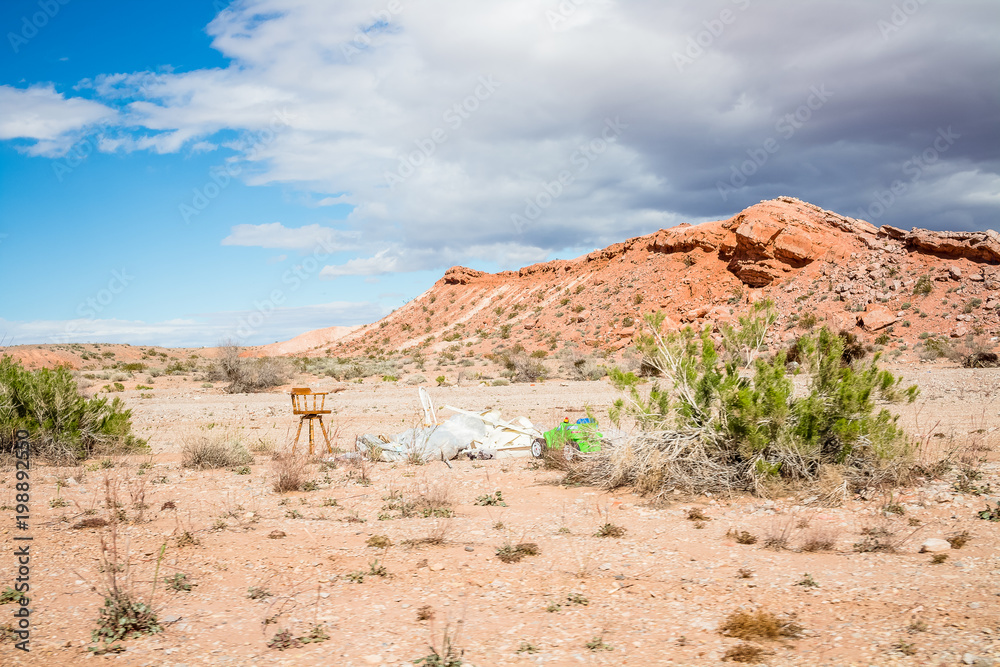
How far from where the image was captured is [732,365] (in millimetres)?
7723

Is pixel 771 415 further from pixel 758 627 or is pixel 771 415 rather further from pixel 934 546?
pixel 758 627

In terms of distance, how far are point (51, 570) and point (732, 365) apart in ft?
24.1

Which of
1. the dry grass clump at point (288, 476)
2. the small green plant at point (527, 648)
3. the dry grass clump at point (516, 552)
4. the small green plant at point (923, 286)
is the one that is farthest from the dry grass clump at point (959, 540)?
the small green plant at point (923, 286)

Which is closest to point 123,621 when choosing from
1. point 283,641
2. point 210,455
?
point 283,641

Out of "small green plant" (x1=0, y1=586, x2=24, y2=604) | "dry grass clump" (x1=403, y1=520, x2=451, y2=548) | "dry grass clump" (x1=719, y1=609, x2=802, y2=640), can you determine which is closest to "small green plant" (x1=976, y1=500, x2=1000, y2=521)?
"dry grass clump" (x1=719, y1=609, x2=802, y2=640)

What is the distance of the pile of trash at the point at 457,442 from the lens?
10172mm

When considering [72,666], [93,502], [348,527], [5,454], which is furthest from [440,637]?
[5,454]

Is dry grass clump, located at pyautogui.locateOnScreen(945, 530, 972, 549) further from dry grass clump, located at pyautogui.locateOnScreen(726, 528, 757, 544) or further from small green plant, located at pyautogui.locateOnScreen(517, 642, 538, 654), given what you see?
small green plant, located at pyautogui.locateOnScreen(517, 642, 538, 654)

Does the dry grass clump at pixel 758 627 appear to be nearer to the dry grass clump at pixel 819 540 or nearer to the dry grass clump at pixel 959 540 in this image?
the dry grass clump at pixel 819 540

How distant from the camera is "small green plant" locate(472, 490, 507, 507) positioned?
758cm

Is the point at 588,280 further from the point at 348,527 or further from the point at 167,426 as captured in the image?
the point at 348,527

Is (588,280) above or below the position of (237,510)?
above

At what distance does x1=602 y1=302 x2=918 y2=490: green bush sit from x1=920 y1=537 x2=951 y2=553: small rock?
5.40ft

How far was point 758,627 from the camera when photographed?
4066mm
